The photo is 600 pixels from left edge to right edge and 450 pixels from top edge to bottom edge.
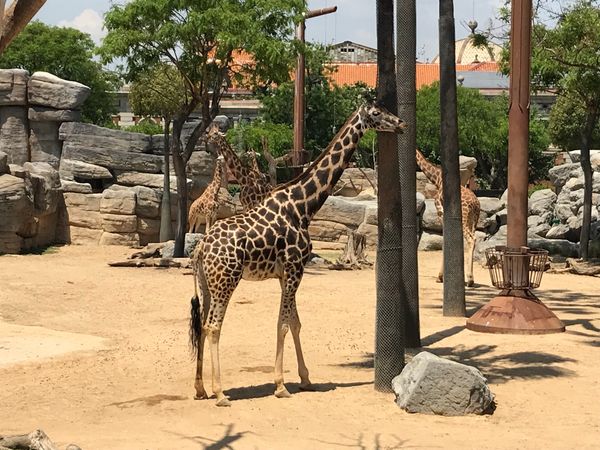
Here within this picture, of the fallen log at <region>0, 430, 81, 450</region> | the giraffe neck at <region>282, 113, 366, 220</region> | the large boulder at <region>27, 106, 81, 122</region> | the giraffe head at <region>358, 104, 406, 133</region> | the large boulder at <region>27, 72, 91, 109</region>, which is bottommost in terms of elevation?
the fallen log at <region>0, 430, 81, 450</region>

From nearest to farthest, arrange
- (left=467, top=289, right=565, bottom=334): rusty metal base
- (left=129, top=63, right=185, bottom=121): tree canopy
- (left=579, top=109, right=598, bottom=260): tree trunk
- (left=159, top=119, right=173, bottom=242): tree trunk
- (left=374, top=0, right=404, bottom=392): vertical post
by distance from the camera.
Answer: (left=374, top=0, right=404, bottom=392): vertical post → (left=467, top=289, right=565, bottom=334): rusty metal base → (left=579, top=109, right=598, bottom=260): tree trunk → (left=159, top=119, right=173, bottom=242): tree trunk → (left=129, top=63, right=185, bottom=121): tree canopy

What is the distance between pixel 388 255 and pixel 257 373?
1.89 meters

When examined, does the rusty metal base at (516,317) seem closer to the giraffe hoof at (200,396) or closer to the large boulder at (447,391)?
the large boulder at (447,391)

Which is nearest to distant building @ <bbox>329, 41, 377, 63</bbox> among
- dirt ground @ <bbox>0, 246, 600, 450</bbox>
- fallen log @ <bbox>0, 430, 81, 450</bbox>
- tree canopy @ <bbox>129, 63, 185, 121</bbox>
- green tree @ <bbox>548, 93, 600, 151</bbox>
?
tree canopy @ <bbox>129, 63, 185, 121</bbox>

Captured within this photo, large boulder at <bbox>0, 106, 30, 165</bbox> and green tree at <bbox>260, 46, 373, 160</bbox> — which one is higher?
green tree at <bbox>260, 46, 373, 160</bbox>

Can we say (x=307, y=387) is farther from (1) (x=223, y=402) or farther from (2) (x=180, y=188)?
(2) (x=180, y=188)

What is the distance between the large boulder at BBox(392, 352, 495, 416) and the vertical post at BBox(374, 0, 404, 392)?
732 millimetres

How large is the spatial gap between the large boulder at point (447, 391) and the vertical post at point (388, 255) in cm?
73

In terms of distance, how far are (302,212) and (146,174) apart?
16394 millimetres

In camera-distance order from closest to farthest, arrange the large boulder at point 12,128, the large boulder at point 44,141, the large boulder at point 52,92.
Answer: the large boulder at point 52,92
the large boulder at point 12,128
the large boulder at point 44,141

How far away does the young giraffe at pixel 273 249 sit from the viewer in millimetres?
8820

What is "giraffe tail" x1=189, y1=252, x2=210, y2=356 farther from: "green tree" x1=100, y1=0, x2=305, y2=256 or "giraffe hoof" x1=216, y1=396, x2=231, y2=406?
"green tree" x1=100, y1=0, x2=305, y2=256

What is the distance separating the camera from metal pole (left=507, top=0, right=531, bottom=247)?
12.4 m

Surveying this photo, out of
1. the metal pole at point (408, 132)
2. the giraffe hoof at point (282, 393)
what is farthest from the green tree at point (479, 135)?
the giraffe hoof at point (282, 393)
